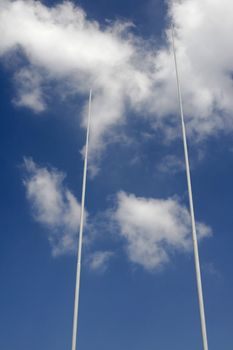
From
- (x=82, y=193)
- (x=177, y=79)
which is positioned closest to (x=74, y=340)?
(x=82, y=193)

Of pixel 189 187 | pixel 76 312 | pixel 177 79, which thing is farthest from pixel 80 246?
pixel 177 79

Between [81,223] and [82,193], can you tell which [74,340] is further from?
[82,193]

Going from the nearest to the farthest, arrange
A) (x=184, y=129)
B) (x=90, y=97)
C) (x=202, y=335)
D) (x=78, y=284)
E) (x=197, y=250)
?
(x=202, y=335) → (x=197, y=250) → (x=78, y=284) → (x=184, y=129) → (x=90, y=97)

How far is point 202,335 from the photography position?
15.5 meters

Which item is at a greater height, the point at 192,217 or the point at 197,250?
the point at 192,217

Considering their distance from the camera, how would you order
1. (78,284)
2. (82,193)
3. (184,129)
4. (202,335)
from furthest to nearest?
1. (82,193)
2. (184,129)
3. (78,284)
4. (202,335)

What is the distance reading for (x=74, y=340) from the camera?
19328 mm

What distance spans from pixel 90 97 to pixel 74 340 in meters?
16.1

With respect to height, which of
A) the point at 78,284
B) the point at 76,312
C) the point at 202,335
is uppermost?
the point at 78,284

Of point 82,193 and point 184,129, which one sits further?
point 82,193

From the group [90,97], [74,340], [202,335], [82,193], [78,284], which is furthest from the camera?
[90,97]

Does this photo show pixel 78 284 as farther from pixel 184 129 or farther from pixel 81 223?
pixel 184 129

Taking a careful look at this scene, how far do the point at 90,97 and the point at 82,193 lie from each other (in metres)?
8.01

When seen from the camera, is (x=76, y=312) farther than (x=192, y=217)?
Yes
